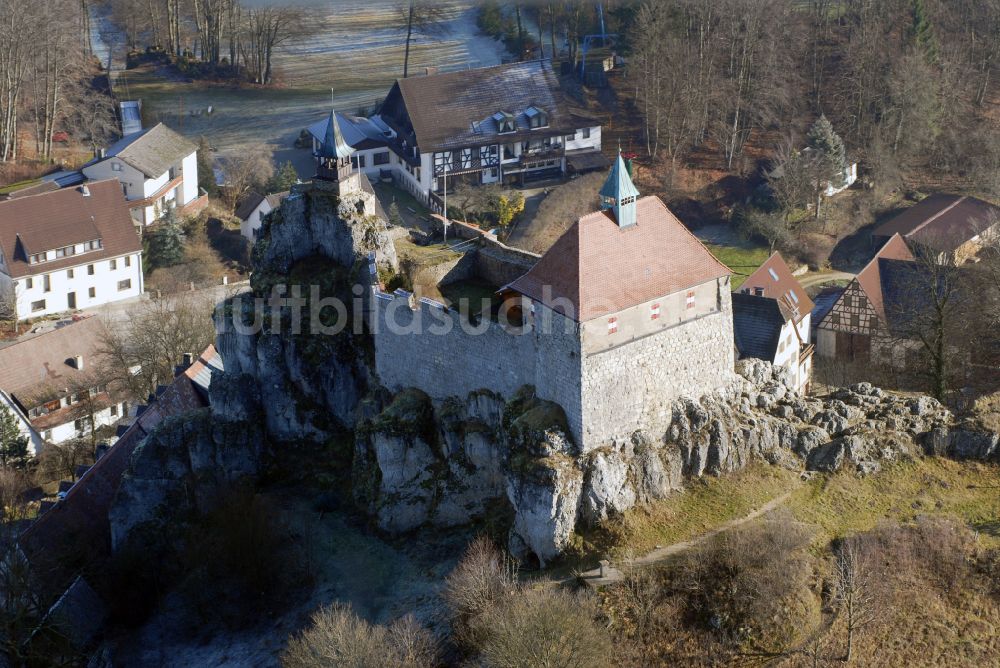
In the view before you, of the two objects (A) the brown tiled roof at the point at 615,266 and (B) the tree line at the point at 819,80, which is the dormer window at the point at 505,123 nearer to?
(B) the tree line at the point at 819,80

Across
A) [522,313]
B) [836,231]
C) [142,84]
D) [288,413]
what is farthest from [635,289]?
[142,84]

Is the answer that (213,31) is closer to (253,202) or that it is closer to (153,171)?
(153,171)

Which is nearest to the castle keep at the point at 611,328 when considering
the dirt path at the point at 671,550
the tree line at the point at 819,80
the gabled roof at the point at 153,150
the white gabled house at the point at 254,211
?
the dirt path at the point at 671,550

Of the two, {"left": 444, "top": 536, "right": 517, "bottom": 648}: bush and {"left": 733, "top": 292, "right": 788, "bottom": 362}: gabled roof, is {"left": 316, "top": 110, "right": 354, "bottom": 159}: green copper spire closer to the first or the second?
{"left": 444, "top": 536, "right": 517, "bottom": 648}: bush

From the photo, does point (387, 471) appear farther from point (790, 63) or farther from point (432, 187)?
point (790, 63)

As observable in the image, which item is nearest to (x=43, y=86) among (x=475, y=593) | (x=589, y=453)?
(x=589, y=453)
